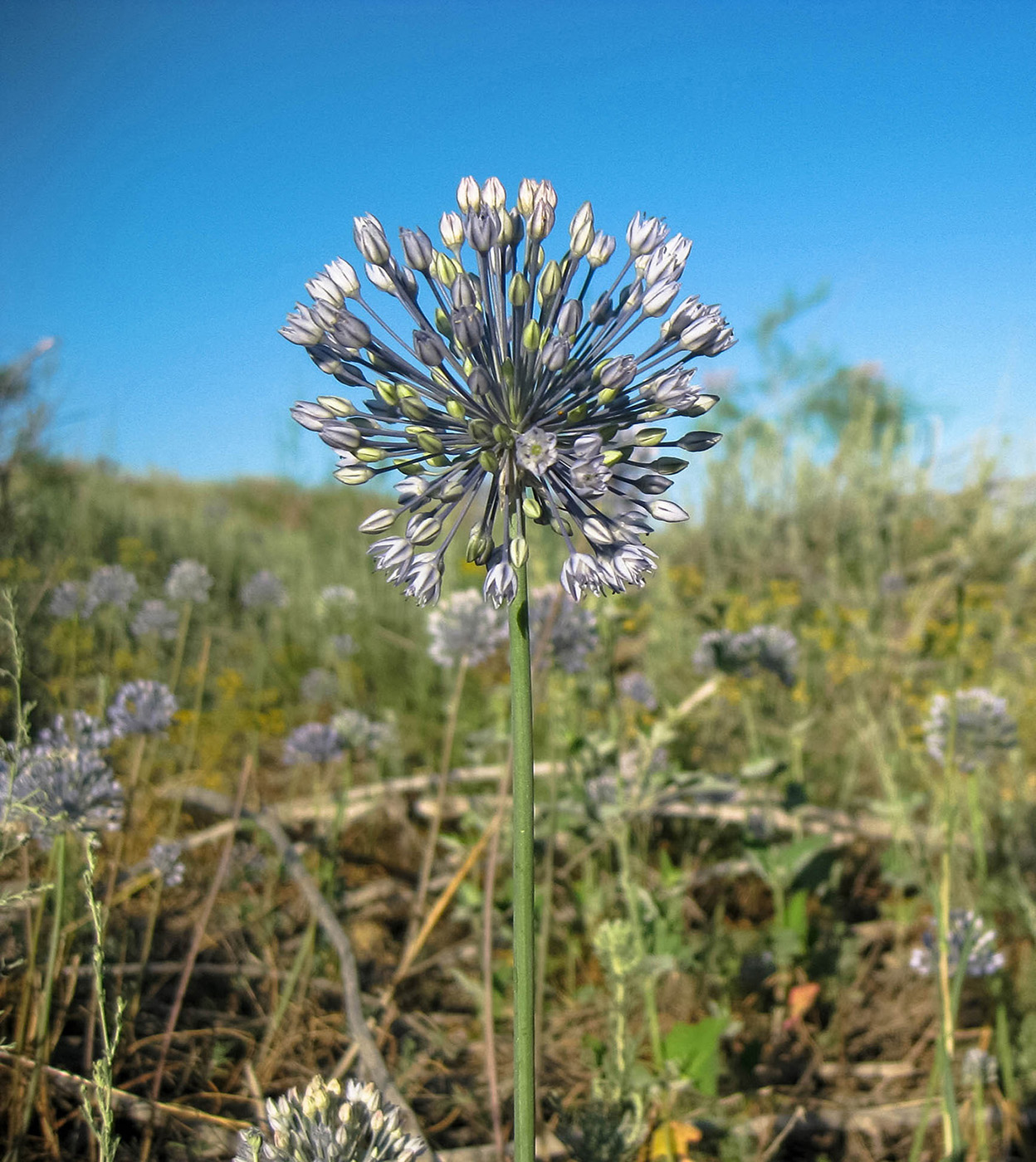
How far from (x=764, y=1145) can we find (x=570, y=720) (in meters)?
1.47

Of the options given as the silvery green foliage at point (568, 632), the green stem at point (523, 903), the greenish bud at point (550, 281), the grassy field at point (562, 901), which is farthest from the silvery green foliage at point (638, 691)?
the green stem at point (523, 903)

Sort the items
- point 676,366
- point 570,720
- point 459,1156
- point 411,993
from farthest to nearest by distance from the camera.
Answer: point 570,720
point 411,993
point 459,1156
point 676,366

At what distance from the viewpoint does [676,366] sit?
1.50 meters

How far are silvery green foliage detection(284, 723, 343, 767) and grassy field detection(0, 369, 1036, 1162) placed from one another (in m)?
0.03

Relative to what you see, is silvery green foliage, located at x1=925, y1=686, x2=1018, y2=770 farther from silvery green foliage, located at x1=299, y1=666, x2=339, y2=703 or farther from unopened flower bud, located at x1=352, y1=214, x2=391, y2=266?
silvery green foliage, located at x1=299, y1=666, x2=339, y2=703

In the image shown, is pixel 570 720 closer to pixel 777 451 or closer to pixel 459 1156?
pixel 459 1156

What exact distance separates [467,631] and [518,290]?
1.98 meters

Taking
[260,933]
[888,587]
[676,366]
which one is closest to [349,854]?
[260,933]

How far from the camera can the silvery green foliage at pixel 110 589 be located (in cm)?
335

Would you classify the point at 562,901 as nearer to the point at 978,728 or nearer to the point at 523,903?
the point at 978,728

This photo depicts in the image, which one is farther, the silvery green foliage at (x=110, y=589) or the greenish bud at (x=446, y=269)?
the silvery green foliage at (x=110, y=589)

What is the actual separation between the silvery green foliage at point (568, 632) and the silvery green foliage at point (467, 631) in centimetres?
21

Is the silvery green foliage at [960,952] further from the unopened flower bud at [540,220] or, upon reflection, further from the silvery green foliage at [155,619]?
the silvery green foliage at [155,619]

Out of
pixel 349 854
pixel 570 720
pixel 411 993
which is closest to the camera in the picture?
pixel 411 993
